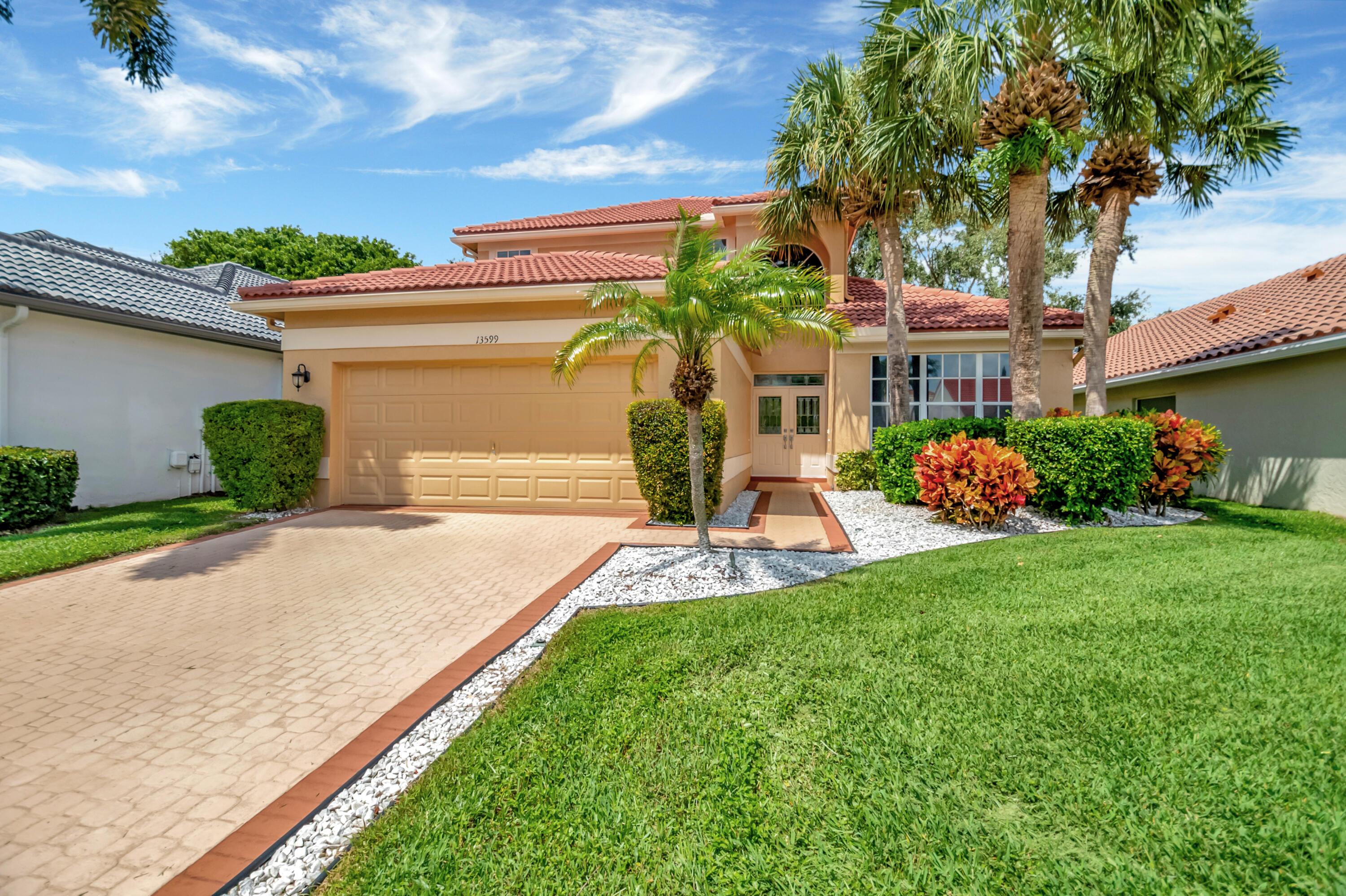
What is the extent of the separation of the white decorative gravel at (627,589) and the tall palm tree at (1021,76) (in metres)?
2.89

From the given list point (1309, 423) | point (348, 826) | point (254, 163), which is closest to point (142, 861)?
point (348, 826)

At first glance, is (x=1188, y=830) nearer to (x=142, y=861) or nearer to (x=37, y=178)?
(x=142, y=861)

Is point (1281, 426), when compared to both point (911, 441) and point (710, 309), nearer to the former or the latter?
point (911, 441)

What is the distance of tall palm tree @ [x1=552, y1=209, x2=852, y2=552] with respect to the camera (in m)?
6.15

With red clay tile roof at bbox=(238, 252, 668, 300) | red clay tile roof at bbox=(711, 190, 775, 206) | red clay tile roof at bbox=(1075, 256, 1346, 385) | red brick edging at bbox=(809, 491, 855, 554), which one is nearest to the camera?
red brick edging at bbox=(809, 491, 855, 554)

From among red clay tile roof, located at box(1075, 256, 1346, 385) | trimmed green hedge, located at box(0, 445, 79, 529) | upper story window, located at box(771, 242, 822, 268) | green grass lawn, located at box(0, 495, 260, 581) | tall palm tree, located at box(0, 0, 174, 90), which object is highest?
tall palm tree, located at box(0, 0, 174, 90)

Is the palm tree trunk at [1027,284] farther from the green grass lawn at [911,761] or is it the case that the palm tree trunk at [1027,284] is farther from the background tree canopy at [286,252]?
the background tree canopy at [286,252]

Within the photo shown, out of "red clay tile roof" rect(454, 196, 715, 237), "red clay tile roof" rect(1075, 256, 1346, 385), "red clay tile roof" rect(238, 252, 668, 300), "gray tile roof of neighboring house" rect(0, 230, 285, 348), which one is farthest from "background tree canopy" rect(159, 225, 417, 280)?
"red clay tile roof" rect(1075, 256, 1346, 385)

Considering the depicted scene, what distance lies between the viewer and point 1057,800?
2439 millimetres

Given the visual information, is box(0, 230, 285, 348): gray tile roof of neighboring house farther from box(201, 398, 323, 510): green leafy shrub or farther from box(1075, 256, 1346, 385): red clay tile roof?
box(1075, 256, 1346, 385): red clay tile roof

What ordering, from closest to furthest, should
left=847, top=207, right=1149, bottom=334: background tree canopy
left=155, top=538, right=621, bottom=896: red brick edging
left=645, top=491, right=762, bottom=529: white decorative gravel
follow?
1. left=155, top=538, right=621, bottom=896: red brick edging
2. left=645, top=491, right=762, bottom=529: white decorative gravel
3. left=847, top=207, right=1149, bottom=334: background tree canopy

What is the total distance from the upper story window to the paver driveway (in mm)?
11245

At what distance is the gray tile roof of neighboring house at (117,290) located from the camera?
402 inches

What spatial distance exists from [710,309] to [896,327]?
807cm
